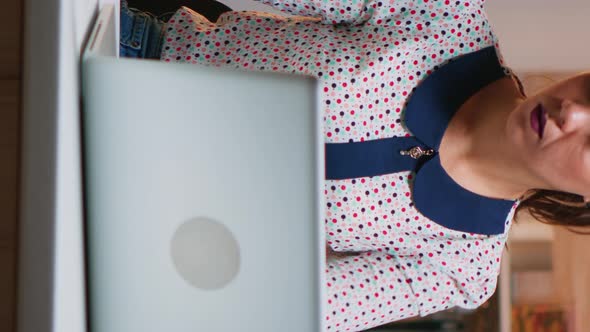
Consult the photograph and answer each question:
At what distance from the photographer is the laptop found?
0.63m

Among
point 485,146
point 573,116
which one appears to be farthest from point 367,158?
point 573,116

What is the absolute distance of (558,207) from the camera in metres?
1.45

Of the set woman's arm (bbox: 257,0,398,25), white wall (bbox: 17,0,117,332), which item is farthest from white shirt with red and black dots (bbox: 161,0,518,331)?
white wall (bbox: 17,0,117,332)

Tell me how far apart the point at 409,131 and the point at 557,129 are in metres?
0.24

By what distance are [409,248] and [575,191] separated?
1.03 ft

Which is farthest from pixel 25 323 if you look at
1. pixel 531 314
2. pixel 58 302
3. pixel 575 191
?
pixel 531 314

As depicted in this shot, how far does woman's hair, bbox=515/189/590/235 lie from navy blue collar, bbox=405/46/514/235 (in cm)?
16

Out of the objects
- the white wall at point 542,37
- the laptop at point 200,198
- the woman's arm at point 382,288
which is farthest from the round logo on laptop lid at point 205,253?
the white wall at point 542,37

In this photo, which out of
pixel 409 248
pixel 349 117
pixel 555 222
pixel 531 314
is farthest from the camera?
pixel 531 314

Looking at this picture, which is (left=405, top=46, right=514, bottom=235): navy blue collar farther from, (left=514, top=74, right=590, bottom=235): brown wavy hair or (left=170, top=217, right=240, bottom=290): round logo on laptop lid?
(left=170, top=217, right=240, bottom=290): round logo on laptop lid

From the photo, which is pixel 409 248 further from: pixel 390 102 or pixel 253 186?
pixel 253 186

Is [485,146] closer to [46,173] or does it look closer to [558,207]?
[558,207]

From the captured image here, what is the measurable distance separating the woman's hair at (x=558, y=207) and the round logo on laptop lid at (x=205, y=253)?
91 centimetres

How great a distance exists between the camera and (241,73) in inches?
25.6
